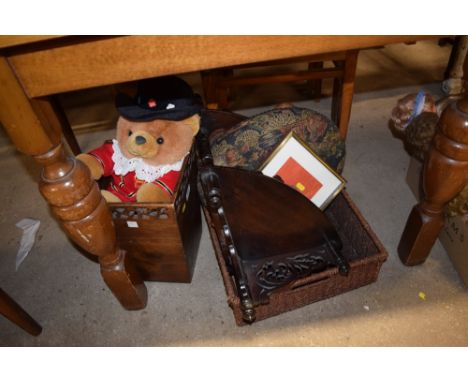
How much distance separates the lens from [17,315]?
0.90 meters

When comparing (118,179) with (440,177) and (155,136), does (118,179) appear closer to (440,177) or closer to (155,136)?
(155,136)

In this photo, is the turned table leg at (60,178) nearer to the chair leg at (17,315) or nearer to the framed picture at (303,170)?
the chair leg at (17,315)

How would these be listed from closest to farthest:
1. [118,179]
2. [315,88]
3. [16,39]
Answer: [16,39] < [118,179] < [315,88]

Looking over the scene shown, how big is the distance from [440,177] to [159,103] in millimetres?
694

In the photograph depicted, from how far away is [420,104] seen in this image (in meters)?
1.20

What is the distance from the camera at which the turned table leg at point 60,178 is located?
1.82ft

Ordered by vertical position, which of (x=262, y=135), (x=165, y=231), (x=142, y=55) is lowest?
(x=165, y=231)

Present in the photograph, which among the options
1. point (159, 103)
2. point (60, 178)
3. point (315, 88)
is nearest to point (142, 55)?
point (60, 178)

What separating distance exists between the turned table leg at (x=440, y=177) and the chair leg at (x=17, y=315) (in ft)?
3.44

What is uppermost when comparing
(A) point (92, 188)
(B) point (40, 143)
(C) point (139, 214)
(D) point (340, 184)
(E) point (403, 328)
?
(B) point (40, 143)

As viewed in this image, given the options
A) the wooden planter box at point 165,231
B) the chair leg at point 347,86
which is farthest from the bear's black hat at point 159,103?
the chair leg at point 347,86
